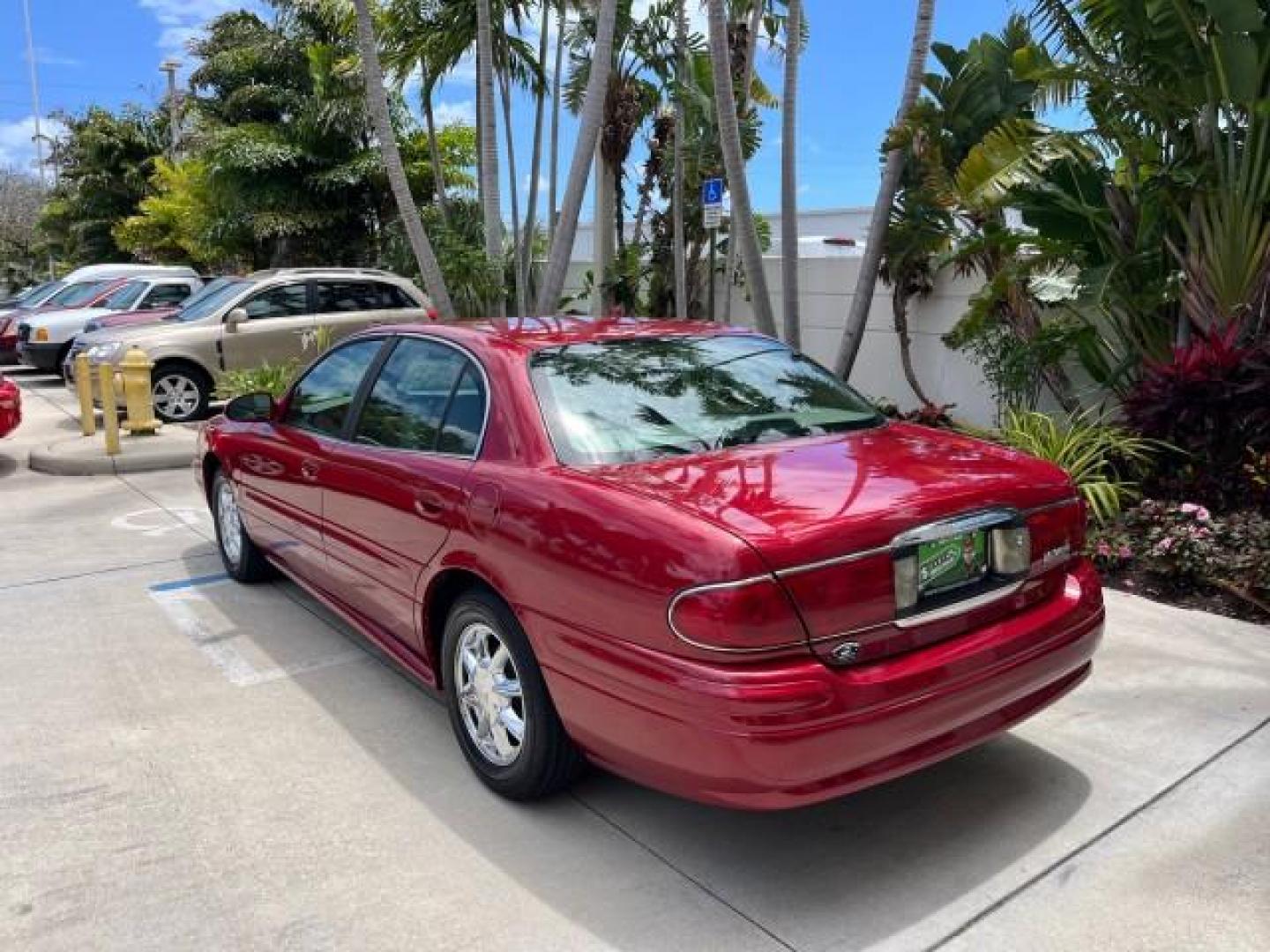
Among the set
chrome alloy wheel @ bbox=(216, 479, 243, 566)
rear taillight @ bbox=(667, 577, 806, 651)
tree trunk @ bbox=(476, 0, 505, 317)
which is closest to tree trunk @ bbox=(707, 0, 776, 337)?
tree trunk @ bbox=(476, 0, 505, 317)

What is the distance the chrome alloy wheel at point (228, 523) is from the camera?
18.7ft

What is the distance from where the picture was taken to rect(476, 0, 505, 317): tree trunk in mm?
10914

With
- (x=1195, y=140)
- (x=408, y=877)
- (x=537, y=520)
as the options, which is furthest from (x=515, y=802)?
(x=1195, y=140)

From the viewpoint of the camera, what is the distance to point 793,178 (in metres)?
9.46

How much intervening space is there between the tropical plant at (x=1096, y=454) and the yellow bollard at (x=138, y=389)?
7935 mm

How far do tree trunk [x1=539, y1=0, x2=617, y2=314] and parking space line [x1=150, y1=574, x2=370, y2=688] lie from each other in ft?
17.5

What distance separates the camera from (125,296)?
651 inches

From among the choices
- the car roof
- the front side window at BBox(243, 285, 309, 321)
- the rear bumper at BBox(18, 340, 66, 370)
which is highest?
the front side window at BBox(243, 285, 309, 321)

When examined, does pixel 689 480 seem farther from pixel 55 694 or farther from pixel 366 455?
pixel 55 694

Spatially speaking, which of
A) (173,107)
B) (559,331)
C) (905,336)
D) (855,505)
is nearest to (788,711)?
(855,505)

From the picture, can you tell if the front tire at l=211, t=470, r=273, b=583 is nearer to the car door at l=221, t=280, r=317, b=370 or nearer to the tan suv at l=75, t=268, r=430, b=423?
the tan suv at l=75, t=268, r=430, b=423

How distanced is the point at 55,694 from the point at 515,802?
7.41 ft

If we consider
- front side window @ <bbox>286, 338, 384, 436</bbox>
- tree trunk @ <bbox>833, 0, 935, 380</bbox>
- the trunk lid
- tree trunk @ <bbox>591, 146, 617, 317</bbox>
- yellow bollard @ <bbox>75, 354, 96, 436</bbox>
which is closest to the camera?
the trunk lid

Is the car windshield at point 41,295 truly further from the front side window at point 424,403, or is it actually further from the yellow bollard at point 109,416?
the front side window at point 424,403
